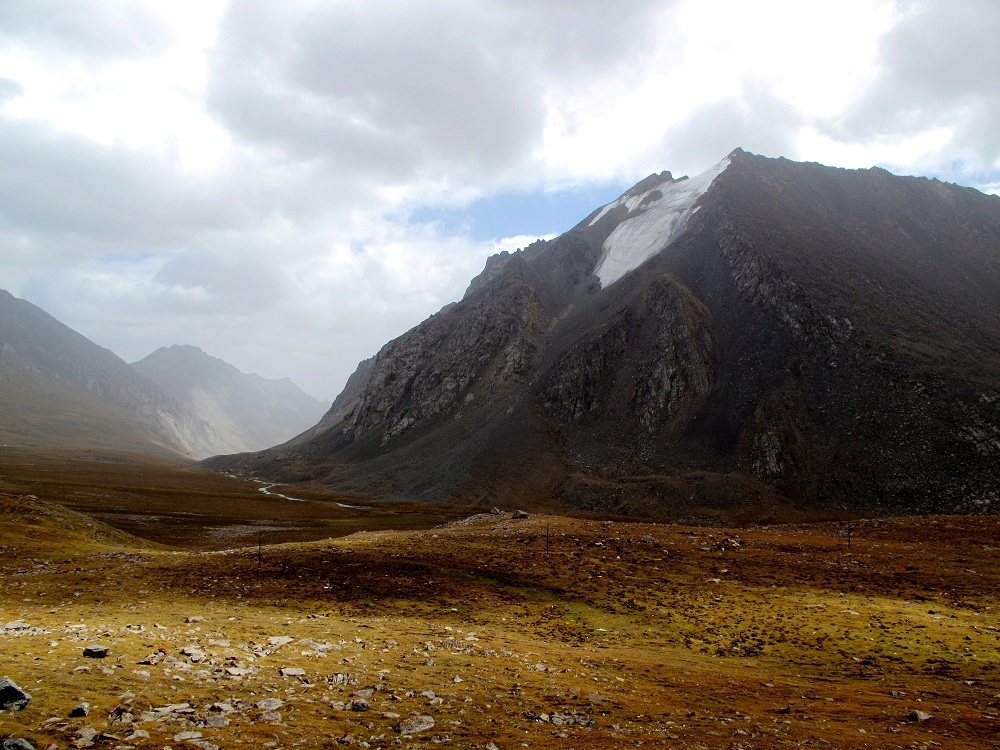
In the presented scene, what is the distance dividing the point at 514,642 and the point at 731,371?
109 m

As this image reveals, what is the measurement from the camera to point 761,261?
12850 centimetres

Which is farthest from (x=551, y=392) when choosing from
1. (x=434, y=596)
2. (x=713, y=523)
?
(x=434, y=596)

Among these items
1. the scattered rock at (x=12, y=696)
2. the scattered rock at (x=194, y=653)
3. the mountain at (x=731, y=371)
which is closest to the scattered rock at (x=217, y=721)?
the scattered rock at (x=12, y=696)

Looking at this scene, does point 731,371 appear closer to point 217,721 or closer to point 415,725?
point 415,725

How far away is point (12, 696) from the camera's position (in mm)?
10398

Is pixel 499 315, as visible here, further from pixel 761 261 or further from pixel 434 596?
pixel 434 596

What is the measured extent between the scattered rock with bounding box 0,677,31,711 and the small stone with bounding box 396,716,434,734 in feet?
23.7

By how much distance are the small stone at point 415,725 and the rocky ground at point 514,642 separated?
67mm

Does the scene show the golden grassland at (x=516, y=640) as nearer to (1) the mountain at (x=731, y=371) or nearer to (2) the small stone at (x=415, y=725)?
(2) the small stone at (x=415, y=725)

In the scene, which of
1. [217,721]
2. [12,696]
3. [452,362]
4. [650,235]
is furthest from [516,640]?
[650,235]

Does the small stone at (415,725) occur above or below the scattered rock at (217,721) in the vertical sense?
below

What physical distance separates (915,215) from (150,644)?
644ft

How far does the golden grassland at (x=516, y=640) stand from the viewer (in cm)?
1192

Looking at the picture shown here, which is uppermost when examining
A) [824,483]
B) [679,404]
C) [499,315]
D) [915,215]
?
[915,215]
